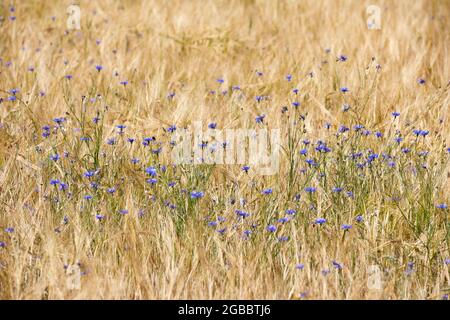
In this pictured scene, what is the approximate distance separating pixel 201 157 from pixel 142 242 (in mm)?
751

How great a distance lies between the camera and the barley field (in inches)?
113

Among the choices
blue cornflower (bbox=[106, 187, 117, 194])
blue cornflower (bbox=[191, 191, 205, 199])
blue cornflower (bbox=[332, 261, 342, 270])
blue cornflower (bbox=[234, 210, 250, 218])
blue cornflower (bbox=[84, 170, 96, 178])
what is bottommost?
blue cornflower (bbox=[332, 261, 342, 270])

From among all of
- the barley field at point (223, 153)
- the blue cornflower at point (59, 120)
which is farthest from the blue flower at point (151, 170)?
the blue cornflower at point (59, 120)

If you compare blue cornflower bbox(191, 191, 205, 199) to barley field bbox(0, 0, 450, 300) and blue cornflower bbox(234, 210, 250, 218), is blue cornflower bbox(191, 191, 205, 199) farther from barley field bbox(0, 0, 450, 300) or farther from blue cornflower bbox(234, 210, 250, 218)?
blue cornflower bbox(234, 210, 250, 218)

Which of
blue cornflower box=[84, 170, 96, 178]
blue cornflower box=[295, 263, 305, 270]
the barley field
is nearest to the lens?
blue cornflower box=[295, 263, 305, 270]

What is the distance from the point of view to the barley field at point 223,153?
9.41 ft

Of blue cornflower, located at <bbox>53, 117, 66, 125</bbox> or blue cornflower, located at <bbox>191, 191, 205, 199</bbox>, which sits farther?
blue cornflower, located at <bbox>53, 117, 66, 125</bbox>

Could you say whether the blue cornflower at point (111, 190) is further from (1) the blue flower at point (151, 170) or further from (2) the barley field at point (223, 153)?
(1) the blue flower at point (151, 170)

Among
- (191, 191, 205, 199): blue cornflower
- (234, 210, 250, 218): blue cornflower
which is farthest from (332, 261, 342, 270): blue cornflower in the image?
(191, 191, 205, 199): blue cornflower

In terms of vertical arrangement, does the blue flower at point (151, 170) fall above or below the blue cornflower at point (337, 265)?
above

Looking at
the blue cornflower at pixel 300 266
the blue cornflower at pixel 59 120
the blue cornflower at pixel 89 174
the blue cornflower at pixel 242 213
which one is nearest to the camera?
the blue cornflower at pixel 300 266

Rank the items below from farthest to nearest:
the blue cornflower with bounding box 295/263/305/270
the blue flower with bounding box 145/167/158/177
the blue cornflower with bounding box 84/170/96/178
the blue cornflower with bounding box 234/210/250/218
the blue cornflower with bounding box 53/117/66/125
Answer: the blue cornflower with bounding box 53/117/66/125, the blue cornflower with bounding box 84/170/96/178, the blue flower with bounding box 145/167/158/177, the blue cornflower with bounding box 234/210/250/218, the blue cornflower with bounding box 295/263/305/270

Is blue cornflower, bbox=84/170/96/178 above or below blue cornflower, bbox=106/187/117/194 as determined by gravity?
above

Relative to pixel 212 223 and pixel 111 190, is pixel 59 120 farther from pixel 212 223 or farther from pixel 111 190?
pixel 212 223
